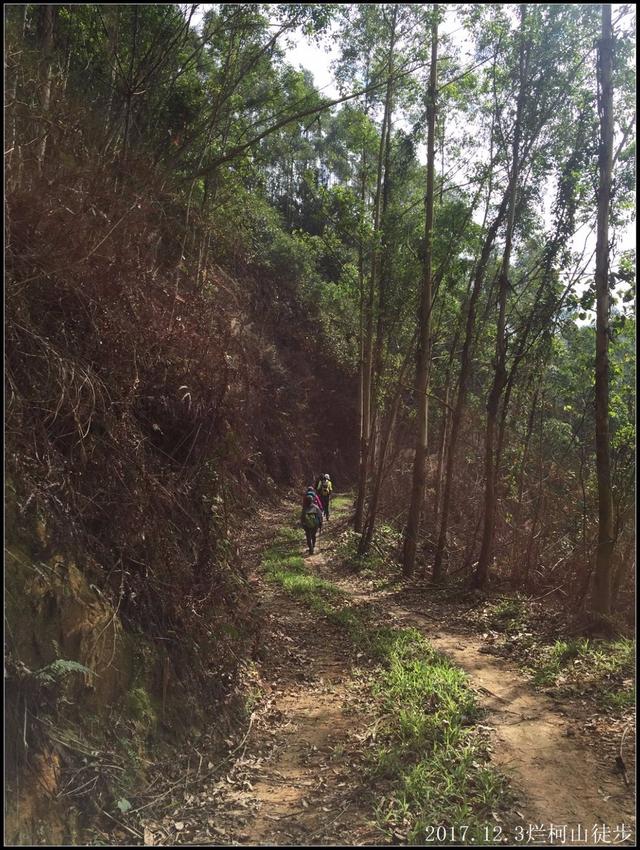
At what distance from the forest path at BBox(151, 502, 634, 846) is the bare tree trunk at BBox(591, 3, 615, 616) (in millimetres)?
1954

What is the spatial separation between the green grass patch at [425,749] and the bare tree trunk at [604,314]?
8.35 feet

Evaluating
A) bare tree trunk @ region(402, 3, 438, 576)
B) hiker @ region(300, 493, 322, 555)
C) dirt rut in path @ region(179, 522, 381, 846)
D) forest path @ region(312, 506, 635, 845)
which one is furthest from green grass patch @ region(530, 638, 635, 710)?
hiker @ region(300, 493, 322, 555)

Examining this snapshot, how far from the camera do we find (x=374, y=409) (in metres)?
20.7

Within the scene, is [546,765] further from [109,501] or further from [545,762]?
[109,501]

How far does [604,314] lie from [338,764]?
6252 millimetres

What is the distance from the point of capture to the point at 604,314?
758 centimetres

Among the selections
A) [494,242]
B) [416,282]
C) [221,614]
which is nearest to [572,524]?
[494,242]

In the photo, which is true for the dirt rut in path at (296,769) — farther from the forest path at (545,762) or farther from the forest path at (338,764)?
the forest path at (545,762)

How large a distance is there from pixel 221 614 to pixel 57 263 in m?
3.92

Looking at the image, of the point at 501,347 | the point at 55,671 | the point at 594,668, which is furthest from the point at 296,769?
the point at 501,347

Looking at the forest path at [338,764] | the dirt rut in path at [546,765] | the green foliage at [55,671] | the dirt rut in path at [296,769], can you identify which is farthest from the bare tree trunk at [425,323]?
the green foliage at [55,671]

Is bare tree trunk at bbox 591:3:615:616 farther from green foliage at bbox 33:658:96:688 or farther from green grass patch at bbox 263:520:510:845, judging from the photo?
green foliage at bbox 33:658:96:688

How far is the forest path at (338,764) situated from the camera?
394 centimetres

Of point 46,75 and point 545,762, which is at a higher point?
point 46,75
